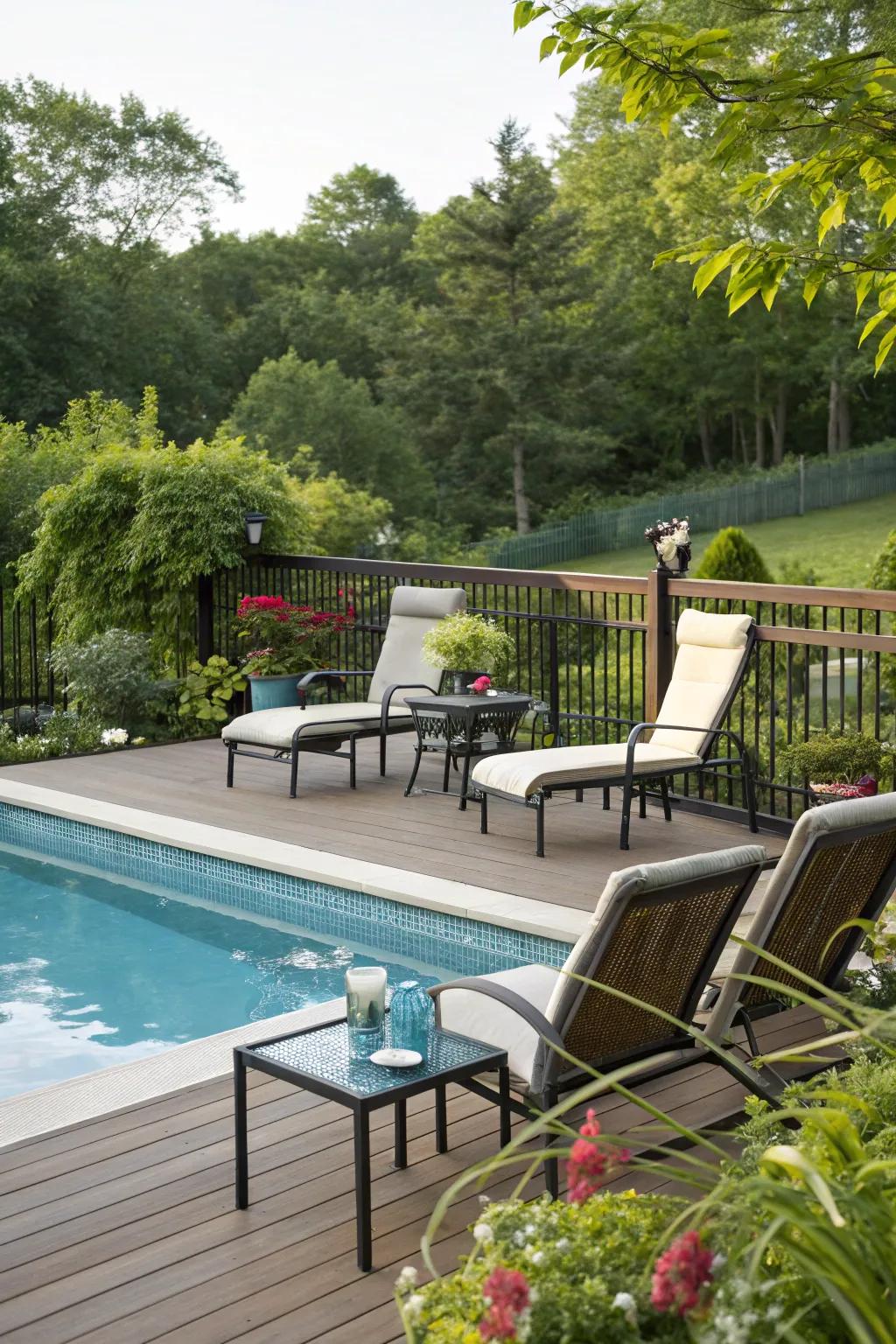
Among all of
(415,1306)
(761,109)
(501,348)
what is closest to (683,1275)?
(415,1306)

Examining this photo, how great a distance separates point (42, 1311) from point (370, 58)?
122 ft

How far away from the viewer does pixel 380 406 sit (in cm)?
3369

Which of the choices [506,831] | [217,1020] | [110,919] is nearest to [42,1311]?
[217,1020]

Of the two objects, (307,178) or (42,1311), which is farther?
(307,178)

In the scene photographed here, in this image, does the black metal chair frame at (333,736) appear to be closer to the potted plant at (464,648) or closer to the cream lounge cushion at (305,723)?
the cream lounge cushion at (305,723)

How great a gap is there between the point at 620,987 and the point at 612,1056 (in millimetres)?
206

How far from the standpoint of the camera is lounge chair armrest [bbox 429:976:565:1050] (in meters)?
3.08

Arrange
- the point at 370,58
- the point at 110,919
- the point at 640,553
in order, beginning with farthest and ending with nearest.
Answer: the point at 370,58 → the point at 640,553 → the point at 110,919

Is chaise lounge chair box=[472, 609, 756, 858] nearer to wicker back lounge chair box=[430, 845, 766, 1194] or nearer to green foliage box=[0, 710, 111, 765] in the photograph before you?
wicker back lounge chair box=[430, 845, 766, 1194]

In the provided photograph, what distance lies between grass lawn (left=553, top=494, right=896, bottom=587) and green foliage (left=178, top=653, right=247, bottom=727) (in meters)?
18.7

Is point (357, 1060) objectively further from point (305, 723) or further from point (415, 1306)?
point (305, 723)

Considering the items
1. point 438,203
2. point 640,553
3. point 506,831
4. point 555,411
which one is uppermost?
point 438,203

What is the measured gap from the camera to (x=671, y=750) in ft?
21.5

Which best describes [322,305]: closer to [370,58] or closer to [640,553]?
[370,58]
